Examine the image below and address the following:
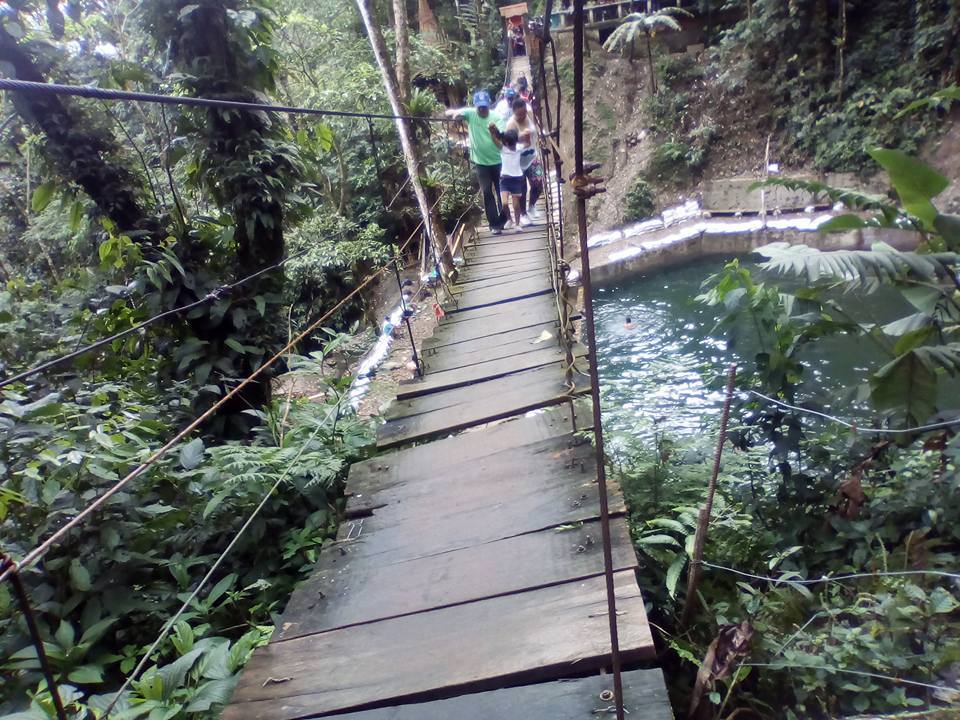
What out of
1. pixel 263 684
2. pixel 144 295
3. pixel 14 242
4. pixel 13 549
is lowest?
pixel 263 684

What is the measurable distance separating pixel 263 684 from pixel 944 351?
270cm

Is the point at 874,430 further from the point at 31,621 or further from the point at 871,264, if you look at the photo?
the point at 31,621

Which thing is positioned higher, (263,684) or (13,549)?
(13,549)

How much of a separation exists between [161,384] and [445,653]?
2.80 metres

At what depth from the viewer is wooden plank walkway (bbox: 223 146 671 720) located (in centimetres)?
143

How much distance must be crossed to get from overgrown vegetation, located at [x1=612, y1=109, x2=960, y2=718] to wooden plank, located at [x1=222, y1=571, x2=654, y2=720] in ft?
1.29

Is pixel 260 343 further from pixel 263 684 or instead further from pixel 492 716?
pixel 492 716

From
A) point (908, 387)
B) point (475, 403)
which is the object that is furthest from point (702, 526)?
point (475, 403)

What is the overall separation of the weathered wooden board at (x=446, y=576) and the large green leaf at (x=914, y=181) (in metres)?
2.00

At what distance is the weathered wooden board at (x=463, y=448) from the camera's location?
8.10ft

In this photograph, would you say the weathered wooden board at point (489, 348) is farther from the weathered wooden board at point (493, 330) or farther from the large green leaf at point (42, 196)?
the large green leaf at point (42, 196)

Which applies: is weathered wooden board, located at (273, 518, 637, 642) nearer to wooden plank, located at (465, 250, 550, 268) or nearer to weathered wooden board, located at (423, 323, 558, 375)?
weathered wooden board, located at (423, 323, 558, 375)

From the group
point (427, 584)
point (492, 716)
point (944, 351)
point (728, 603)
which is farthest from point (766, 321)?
Answer: point (492, 716)

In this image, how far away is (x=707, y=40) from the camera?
15.5 metres
